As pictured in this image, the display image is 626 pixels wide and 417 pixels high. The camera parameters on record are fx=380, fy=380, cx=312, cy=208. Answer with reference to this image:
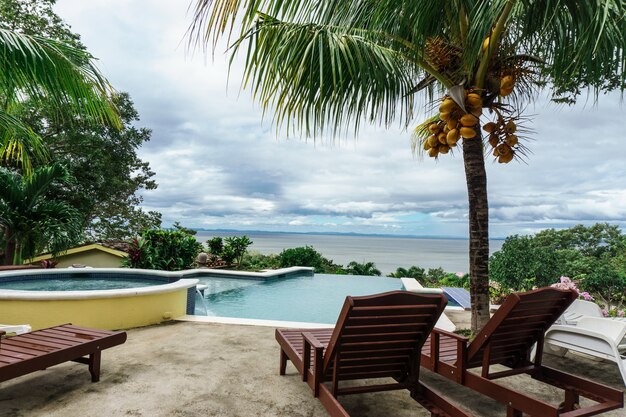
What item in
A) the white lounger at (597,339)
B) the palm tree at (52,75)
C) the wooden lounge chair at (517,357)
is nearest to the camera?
the wooden lounge chair at (517,357)

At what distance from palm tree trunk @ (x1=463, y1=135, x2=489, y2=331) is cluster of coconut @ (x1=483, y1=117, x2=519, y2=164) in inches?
7.8

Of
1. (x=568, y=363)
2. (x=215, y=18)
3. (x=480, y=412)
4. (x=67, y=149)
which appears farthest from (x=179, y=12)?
(x=67, y=149)

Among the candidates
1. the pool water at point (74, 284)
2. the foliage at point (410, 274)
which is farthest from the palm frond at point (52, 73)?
the foliage at point (410, 274)

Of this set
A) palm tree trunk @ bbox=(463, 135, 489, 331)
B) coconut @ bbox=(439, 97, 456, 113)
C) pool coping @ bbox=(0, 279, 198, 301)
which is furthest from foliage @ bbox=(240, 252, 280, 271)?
coconut @ bbox=(439, 97, 456, 113)

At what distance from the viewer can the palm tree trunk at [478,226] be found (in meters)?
3.99

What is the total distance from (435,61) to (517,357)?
9.23 feet

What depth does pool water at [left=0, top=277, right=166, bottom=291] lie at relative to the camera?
25.5 ft

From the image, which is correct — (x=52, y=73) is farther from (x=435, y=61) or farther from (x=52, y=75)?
(x=435, y=61)

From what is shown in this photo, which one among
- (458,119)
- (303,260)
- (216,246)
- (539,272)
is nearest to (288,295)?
(303,260)

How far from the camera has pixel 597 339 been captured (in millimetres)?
3195

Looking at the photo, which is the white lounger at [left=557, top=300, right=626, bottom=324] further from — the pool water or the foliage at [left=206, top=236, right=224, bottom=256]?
the foliage at [left=206, top=236, right=224, bottom=256]

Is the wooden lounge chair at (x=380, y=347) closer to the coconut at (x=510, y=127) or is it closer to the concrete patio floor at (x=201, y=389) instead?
the concrete patio floor at (x=201, y=389)

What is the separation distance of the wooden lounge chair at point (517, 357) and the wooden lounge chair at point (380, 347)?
426 mm

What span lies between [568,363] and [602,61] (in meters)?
3.06
